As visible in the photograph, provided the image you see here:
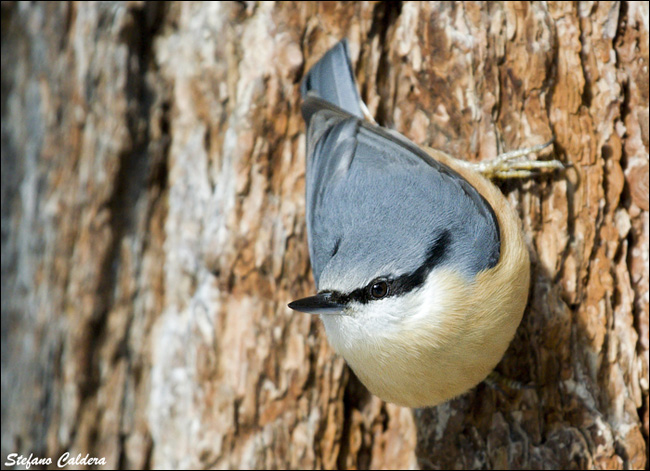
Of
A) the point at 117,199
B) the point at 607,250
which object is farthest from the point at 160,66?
the point at 607,250

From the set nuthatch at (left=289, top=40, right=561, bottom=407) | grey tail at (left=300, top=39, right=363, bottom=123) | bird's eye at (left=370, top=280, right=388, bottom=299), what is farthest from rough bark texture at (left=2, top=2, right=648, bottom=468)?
bird's eye at (left=370, top=280, right=388, bottom=299)

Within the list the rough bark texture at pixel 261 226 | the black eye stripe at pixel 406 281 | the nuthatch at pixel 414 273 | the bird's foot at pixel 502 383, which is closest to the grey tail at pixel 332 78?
the rough bark texture at pixel 261 226

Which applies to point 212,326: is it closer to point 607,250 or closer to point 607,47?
point 607,250

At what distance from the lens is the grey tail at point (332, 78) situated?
2.40 m

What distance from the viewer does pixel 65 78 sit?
8.81 ft

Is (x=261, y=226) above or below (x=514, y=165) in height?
below

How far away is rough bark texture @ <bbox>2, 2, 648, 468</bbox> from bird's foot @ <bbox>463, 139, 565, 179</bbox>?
0.06m

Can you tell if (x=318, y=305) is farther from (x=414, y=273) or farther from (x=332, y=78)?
(x=332, y=78)

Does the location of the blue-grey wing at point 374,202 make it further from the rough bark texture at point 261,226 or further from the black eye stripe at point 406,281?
the rough bark texture at point 261,226

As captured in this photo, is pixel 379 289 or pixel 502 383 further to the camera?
pixel 502 383

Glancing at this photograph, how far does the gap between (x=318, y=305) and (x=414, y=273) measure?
0.94 feet

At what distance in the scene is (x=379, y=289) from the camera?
69.0 inches

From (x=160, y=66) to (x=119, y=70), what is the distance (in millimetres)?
167

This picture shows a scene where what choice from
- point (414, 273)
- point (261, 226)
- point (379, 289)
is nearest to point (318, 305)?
point (379, 289)
